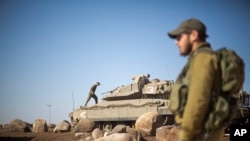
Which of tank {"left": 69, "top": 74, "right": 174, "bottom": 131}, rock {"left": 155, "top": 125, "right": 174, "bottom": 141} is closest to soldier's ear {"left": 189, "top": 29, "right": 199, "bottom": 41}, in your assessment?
rock {"left": 155, "top": 125, "right": 174, "bottom": 141}

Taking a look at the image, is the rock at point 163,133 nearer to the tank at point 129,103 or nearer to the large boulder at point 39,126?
the tank at point 129,103

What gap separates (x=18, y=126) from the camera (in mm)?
21172

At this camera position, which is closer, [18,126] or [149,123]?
[149,123]

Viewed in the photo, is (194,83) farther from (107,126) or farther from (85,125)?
(107,126)

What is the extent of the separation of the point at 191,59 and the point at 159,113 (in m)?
12.3

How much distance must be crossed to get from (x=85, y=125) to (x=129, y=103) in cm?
275

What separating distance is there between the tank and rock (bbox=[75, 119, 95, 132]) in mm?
756

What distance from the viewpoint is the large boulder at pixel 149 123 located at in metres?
13.7

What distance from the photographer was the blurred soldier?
233 centimetres

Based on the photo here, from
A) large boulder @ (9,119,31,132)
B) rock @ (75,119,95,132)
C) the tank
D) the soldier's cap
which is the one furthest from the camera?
large boulder @ (9,119,31,132)

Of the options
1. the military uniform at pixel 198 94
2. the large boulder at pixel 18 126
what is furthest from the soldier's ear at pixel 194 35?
the large boulder at pixel 18 126

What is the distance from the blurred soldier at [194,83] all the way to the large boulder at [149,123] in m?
11.3

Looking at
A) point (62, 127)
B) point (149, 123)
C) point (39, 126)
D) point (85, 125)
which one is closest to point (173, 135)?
point (149, 123)

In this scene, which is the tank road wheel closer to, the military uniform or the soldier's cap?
the soldier's cap
